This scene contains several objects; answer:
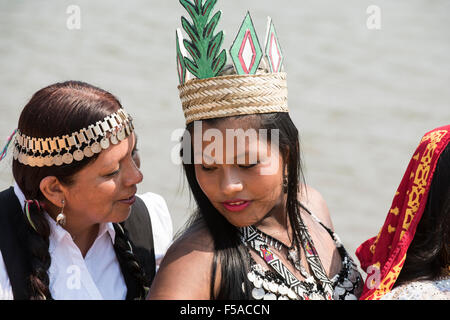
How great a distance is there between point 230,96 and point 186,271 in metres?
0.58

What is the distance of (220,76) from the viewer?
195 cm

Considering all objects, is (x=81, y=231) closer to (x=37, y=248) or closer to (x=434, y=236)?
(x=37, y=248)

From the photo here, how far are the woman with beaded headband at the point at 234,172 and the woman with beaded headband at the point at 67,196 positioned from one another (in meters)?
0.37

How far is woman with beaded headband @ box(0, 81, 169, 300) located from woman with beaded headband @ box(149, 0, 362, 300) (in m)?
0.37

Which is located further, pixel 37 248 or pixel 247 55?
pixel 37 248

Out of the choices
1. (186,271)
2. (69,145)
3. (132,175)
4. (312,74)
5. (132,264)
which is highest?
(312,74)

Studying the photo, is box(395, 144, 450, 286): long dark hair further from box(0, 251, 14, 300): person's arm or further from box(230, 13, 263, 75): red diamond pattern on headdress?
box(0, 251, 14, 300): person's arm

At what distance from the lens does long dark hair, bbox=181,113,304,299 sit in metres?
1.92

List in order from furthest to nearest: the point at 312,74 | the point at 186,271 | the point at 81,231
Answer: the point at 312,74
the point at 81,231
the point at 186,271

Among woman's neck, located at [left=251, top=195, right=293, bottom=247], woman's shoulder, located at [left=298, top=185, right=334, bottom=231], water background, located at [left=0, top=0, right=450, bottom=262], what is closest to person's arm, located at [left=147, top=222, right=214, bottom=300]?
woman's neck, located at [left=251, top=195, right=293, bottom=247]

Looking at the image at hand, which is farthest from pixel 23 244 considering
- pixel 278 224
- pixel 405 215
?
pixel 405 215

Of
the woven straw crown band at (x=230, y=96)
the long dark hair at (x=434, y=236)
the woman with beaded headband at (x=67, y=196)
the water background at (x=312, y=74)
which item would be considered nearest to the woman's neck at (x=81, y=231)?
the woman with beaded headband at (x=67, y=196)

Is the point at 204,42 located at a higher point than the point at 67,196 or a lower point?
higher

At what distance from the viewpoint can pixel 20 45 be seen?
7.38m
